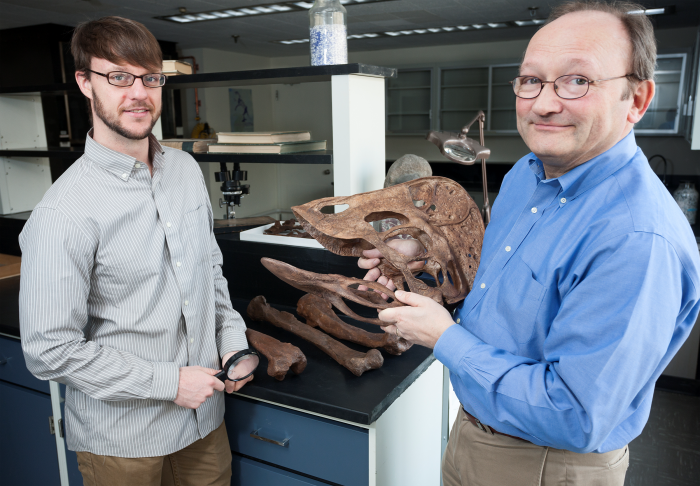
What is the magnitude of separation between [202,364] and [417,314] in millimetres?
635

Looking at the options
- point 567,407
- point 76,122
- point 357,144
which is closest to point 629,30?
point 567,407

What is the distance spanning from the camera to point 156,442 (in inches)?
50.0

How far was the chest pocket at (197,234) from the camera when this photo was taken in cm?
133

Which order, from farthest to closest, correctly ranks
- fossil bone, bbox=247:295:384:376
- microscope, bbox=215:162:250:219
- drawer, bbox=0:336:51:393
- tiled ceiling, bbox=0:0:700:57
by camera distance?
tiled ceiling, bbox=0:0:700:57 < microscope, bbox=215:162:250:219 < drawer, bbox=0:336:51:393 < fossil bone, bbox=247:295:384:376

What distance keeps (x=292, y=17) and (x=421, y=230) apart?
4080mm

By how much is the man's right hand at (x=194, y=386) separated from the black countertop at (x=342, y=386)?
17 centimetres

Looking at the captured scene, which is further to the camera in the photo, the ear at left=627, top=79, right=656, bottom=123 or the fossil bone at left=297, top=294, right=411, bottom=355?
the fossil bone at left=297, top=294, right=411, bottom=355

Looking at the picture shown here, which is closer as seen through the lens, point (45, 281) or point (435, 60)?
point (45, 281)

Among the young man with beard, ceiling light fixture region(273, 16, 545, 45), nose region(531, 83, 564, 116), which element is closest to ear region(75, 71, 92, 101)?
the young man with beard

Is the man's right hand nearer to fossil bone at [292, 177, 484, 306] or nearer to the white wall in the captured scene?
fossil bone at [292, 177, 484, 306]

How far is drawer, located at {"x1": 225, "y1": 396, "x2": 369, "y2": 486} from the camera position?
132 centimetres

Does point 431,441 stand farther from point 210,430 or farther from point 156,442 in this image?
point 156,442

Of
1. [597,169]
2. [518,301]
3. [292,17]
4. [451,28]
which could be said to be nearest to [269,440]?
[518,301]

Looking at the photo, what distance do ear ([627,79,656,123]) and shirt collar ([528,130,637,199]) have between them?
4cm
